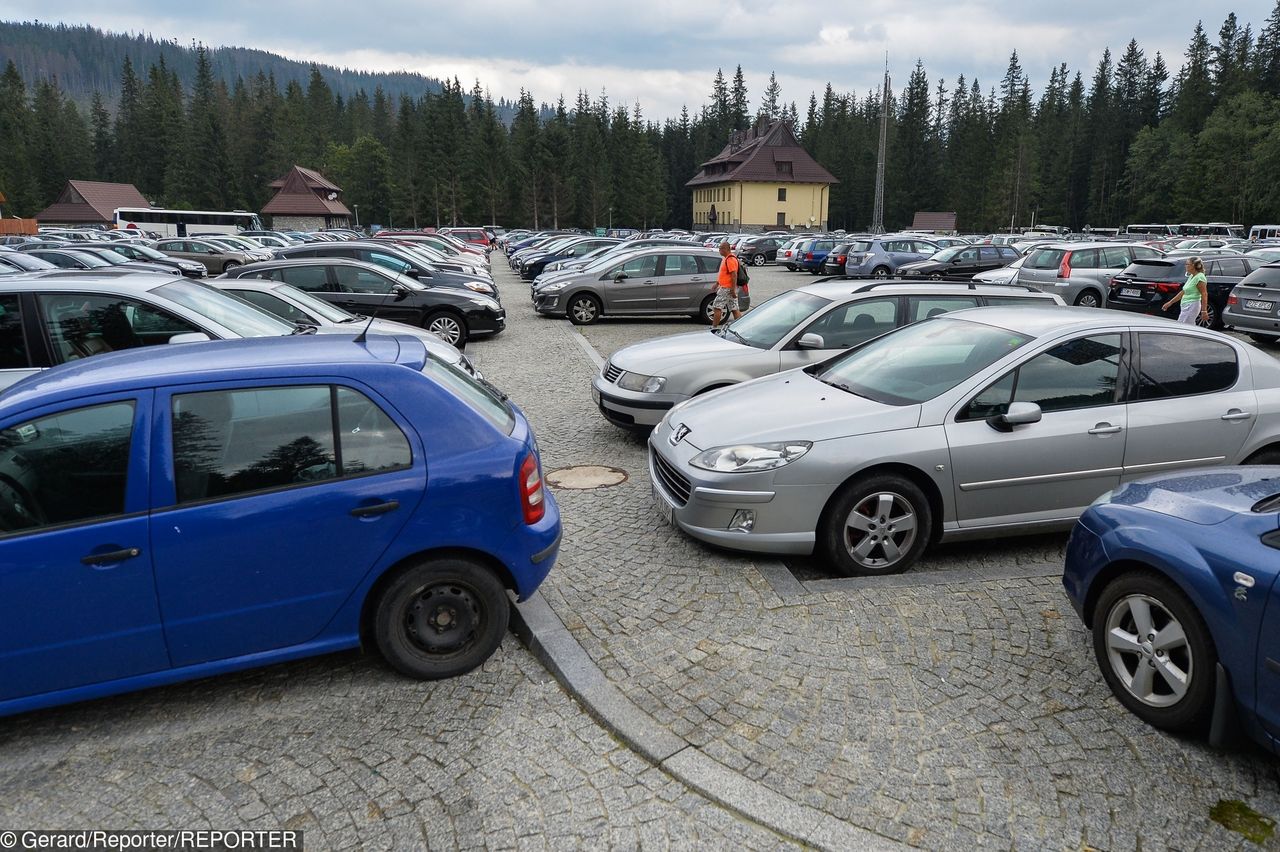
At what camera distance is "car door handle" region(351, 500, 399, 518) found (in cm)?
357

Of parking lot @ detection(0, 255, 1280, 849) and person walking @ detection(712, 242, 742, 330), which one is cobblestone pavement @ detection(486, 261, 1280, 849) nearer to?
parking lot @ detection(0, 255, 1280, 849)

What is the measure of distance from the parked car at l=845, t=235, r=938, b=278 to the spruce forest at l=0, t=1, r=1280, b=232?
61531 millimetres

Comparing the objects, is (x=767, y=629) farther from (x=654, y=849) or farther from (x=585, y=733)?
(x=654, y=849)

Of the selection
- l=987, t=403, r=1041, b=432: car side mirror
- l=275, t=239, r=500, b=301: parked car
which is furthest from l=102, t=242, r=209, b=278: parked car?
l=987, t=403, r=1041, b=432: car side mirror

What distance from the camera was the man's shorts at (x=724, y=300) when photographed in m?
14.4

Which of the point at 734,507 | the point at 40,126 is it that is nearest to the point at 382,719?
the point at 734,507

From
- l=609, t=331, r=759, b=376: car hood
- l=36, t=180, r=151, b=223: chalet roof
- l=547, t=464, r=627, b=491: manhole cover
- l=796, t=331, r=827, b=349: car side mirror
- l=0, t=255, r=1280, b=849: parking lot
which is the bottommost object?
l=0, t=255, r=1280, b=849: parking lot

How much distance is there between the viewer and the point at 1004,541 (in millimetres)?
5773

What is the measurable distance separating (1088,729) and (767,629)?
1.51 m

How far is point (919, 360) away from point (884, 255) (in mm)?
25195

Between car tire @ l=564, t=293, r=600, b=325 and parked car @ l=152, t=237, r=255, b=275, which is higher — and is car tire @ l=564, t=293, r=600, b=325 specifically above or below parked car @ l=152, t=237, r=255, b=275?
below

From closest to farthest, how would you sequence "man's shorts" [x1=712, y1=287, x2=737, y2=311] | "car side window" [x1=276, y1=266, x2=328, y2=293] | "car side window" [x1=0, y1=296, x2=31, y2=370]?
"car side window" [x1=0, y1=296, x2=31, y2=370]
"car side window" [x1=276, y1=266, x2=328, y2=293]
"man's shorts" [x1=712, y1=287, x2=737, y2=311]

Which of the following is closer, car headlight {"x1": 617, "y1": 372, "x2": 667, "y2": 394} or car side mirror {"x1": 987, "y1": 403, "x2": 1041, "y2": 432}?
car side mirror {"x1": 987, "y1": 403, "x2": 1041, "y2": 432}

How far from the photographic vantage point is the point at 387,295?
14320 millimetres
